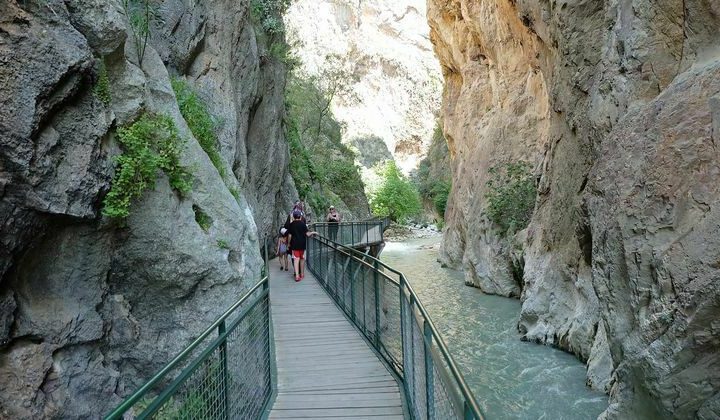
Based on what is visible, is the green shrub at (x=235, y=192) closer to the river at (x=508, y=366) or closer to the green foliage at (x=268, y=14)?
the river at (x=508, y=366)

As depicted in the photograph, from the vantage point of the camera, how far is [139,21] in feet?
32.6

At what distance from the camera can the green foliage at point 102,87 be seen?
7.19 metres

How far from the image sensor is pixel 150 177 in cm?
755

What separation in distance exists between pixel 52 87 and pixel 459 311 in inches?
488

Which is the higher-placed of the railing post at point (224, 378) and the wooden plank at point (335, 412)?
the railing post at point (224, 378)

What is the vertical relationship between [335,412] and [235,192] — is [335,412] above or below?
below

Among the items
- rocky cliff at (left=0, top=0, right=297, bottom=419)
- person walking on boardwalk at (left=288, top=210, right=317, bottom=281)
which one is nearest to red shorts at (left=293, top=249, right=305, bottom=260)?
person walking on boardwalk at (left=288, top=210, right=317, bottom=281)

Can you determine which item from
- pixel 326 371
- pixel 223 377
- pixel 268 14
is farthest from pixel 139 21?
pixel 268 14

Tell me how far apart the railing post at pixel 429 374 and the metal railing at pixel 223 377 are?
1627mm

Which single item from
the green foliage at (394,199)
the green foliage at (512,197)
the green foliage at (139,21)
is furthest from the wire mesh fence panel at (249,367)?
the green foliage at (394,199)

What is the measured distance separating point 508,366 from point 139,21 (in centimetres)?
1011

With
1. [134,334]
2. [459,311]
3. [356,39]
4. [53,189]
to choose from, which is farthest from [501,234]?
[356,39]

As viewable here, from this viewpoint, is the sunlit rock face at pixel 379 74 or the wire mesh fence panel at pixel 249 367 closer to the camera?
the wire mesh fence panel at pixel 249 367

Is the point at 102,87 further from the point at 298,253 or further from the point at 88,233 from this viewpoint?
the point at 298,253
